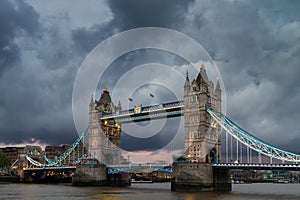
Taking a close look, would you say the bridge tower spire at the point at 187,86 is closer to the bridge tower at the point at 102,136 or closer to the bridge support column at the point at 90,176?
the bridge support column at the point at 90,176

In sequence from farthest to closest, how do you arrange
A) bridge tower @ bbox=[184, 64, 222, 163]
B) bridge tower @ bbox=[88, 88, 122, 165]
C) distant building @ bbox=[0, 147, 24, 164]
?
distant building @ bbox=[0, 147, 24, 164] < bridge tower @ bbox=[88, 88, 122, 165] < bridge tower @ bbox=[184, 64, 222, 163]

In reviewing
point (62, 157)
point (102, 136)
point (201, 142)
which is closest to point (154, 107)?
point (201, 142)

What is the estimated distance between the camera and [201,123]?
5866 cm

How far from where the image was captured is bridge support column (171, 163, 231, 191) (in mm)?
52219

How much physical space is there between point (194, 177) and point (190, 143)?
7.41 meters

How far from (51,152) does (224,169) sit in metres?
97.4

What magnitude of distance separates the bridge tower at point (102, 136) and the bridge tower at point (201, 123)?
74.5ft

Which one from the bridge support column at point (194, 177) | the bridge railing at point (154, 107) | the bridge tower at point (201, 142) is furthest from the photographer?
the bridge railing at point (154, 107)

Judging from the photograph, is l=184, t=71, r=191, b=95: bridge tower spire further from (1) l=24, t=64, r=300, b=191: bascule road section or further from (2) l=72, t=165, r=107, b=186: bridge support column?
(2) l=72, t=165, r=107, b=186: bridge support column

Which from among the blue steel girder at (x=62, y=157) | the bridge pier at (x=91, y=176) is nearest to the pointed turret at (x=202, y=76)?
the bridge pier at (x=91, y=176)

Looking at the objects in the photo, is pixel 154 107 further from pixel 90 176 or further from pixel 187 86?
pixel 90 176

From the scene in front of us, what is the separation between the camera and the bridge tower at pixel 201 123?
57.9 m

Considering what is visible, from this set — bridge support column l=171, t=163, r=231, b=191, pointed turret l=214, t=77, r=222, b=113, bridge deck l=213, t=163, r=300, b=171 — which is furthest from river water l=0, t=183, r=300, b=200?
pointed turret l=214, t=77, r=222, b=113

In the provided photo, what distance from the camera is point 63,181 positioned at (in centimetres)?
9475
